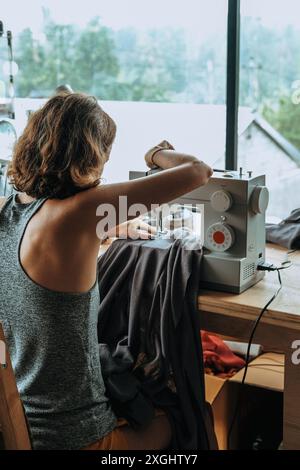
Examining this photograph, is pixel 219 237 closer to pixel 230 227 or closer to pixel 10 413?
pixel 230 227

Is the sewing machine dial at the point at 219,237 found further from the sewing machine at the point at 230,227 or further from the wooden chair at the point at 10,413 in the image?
the wooden chair at the point at 10,413

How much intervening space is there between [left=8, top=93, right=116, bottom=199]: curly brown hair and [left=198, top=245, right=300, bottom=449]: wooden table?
450mm

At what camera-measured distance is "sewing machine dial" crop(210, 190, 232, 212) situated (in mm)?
1566

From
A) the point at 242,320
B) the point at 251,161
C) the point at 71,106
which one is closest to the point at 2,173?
the point at 251,161

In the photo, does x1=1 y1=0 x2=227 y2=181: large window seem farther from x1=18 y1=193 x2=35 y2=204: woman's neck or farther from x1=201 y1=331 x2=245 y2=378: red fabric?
x1=18 y1=193 x2=35 y2=204: woman's neck

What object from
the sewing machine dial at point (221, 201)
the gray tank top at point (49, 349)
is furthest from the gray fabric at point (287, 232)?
the gray tank top at point (49, 349)

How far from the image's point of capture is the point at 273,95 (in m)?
2.26

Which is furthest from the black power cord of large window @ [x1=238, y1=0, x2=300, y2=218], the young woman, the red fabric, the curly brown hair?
large window @ [x1=238, y1=0, x2=300, y2=218]

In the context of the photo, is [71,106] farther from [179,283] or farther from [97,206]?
[179,283]

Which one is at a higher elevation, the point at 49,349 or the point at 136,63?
the point at 136,63

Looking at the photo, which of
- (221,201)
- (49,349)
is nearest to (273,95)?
(221,201)

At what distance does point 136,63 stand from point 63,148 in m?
1.33

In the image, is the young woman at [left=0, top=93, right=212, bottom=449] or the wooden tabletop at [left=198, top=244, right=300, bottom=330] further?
the wooden tabletop at [left=198, top=244, right=300, bottom=330]
